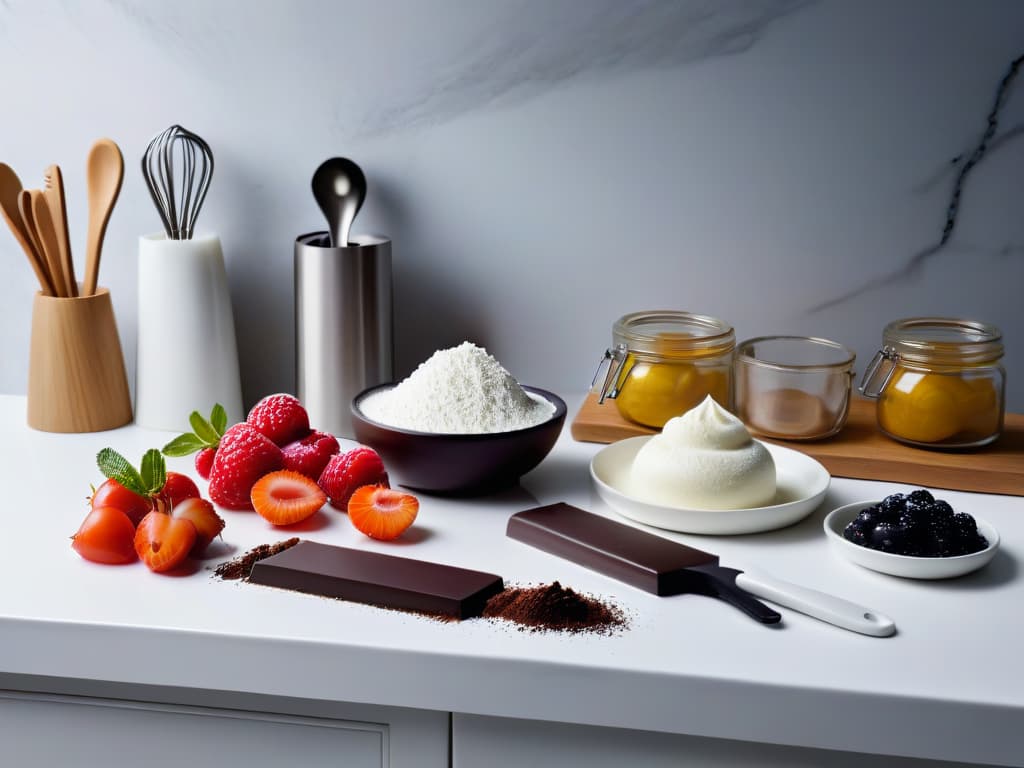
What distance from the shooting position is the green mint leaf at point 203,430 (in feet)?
3.42

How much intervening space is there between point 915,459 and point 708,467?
27 centimetres

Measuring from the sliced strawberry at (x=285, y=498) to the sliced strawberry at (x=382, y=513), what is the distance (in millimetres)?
47

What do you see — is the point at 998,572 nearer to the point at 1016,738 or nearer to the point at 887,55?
the point at 1016,738

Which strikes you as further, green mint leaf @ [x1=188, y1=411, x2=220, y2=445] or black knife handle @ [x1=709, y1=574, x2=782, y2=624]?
green mint leaf @ [x1=188, y1=411, x2=220, y2=445]

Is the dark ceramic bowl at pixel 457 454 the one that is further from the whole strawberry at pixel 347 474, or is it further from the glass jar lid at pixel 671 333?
the glass jar lid at pixel 671 333

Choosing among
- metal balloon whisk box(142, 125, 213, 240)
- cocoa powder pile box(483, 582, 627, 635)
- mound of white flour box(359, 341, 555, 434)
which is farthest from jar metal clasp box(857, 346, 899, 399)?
metal balloon whisk box(142, 125, 213, 240)

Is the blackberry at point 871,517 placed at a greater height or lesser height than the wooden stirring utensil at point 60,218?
lesser

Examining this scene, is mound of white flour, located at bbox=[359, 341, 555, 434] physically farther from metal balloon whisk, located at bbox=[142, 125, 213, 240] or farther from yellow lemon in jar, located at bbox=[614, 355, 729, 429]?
metal balloon whisk, located at bbox=[142, 125, 213, 240]

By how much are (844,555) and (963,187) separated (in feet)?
1.81

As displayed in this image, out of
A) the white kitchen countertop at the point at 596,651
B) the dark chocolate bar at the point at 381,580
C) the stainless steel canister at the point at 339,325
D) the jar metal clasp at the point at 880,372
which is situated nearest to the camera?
the white kitchen countertop at the point at 596,651

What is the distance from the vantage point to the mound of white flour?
97 cm

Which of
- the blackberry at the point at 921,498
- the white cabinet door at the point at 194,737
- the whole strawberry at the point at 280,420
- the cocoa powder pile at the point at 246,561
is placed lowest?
the white cabinet door at the point at 194,737

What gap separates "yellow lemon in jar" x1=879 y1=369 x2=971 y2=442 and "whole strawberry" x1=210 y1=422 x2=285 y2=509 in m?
0.65

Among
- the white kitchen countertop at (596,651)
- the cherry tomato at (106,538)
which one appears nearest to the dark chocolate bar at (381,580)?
the white kitchen countertop at (596,651)
